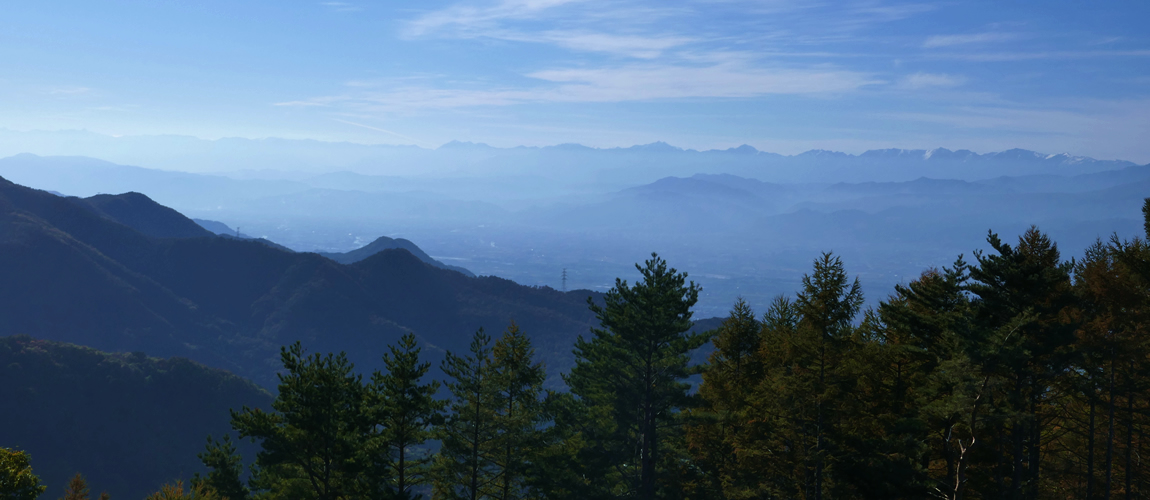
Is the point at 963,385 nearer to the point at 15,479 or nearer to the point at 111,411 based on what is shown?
the point at 15,479

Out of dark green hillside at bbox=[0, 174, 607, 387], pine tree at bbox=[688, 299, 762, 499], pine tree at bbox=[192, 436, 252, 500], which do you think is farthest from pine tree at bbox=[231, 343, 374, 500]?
dark green hillside at bbox=[0, 174, 607, 387]

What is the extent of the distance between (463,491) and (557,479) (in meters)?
4.16

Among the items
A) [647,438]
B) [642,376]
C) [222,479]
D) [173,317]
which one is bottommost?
[173,317]

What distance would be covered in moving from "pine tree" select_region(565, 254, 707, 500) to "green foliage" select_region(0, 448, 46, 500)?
62.0ft

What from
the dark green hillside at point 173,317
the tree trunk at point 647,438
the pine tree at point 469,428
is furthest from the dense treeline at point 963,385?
the dark green hillside at point 173,317

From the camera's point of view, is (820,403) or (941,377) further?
(820,403)

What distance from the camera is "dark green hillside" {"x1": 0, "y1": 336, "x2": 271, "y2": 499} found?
291 feet

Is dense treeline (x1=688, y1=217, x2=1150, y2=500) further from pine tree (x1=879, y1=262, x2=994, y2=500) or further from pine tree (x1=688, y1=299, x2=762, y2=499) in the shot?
pine tree (x1=688, y1=299, x2=762, y2=499)

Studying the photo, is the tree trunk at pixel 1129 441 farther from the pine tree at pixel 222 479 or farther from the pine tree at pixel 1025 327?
the pine tree at pixel 222 479

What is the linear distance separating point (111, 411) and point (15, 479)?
3759 inches

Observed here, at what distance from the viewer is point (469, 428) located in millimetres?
23266

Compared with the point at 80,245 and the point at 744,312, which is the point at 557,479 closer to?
the point at 744,312

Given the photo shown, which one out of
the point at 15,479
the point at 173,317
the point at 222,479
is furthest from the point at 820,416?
the point at 173,317

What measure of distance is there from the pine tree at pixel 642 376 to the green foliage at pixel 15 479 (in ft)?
62.0
